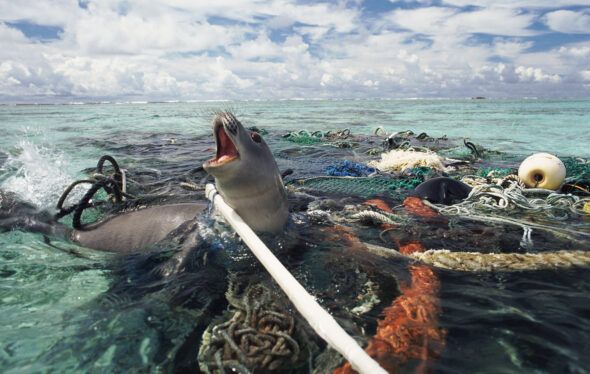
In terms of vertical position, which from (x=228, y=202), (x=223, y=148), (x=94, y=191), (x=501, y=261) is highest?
(x=223, y=148)

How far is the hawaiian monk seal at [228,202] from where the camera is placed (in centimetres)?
288

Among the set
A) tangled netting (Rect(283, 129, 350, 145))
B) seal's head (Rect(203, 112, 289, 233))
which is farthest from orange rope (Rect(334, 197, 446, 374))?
tangled netting (Rect(283, 129, 350, 145))

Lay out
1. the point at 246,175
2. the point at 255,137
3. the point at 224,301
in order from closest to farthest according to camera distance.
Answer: the point at 224,301 → the point at 246,175 → the point at 255,137

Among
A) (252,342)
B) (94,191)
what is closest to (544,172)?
(252,342)

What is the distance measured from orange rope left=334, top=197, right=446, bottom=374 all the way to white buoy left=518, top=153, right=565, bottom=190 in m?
3.75

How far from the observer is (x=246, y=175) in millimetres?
2986

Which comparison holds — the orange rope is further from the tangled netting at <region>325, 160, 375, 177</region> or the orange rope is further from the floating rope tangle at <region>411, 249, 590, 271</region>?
the tangled netting at <region>325, 160, 375, 177</region>

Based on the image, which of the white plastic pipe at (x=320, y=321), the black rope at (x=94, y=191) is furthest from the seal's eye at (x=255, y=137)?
the black rope at (x=94, y=191)

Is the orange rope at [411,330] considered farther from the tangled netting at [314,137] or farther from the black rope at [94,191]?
the tangled netting at [314,137]

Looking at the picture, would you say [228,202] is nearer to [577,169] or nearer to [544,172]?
[544,172]

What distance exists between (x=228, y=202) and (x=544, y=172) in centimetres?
488

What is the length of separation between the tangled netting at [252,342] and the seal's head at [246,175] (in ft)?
2.79

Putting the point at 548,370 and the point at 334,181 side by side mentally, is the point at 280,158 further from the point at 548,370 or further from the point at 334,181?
the point at 548,370

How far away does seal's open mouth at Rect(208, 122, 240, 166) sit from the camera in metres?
2.83
